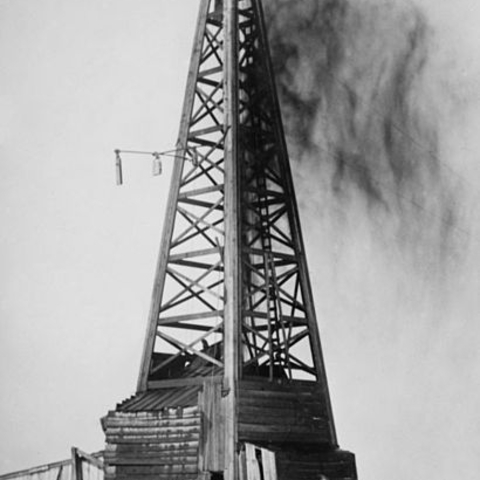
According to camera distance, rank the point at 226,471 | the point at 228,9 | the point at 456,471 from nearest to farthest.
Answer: the point at 226,471 < the point at 228,9 < the point at 456,471

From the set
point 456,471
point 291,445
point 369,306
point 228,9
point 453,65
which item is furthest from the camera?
point 456,471

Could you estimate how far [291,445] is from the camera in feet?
41.5

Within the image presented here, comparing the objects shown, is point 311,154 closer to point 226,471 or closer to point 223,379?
point 223,379

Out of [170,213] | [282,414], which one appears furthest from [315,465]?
[170,213]

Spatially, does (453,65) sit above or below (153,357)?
above

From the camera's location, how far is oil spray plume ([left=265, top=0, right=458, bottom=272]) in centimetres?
1614

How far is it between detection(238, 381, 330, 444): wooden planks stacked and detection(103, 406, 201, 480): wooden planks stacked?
2.78 ft

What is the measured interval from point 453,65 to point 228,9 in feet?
16.9

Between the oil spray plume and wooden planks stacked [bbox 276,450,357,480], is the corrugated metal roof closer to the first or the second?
wooden planks stacked [bbox 276,450,357,480]

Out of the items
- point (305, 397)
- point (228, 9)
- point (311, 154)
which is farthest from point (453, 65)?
point (305, 397)

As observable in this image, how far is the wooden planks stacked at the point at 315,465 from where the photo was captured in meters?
11.7

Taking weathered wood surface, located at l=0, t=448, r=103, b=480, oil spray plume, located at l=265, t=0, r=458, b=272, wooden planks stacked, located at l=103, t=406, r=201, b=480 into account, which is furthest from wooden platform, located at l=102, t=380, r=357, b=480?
oil spray plume, located at l=265, t=0, r=458, b=272

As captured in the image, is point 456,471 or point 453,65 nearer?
point 453,65

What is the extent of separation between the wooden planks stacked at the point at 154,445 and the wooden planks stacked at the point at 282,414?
85cm
